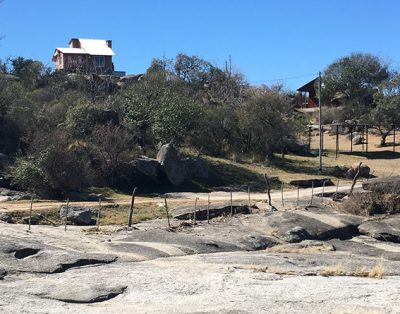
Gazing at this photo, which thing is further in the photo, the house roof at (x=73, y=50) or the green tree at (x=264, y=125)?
the house roof at (x=73, y=50)

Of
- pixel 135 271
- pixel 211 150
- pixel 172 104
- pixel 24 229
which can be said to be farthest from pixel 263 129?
pixel 135 271

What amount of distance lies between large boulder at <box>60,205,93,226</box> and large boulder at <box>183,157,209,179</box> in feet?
51.4

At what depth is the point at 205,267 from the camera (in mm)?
14406

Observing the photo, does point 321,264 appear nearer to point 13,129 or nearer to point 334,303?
point 334,303

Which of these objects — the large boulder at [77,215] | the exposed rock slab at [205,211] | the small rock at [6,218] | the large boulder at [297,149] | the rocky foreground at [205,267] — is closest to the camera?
the rocky foreground at [205,267]

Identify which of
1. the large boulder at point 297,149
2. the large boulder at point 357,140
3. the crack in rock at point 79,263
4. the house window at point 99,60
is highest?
the house window at point 99,60

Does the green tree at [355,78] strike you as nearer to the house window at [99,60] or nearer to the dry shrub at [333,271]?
the house window at [99,60]

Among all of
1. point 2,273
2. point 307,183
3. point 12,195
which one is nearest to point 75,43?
point 307,183

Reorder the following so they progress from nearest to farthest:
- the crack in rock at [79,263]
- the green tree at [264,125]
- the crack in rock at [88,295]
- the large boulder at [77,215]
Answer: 1. the crack in rock at [88,295]
2. the crack in rock at [79,263]
3. the large boulder at [77,215]
4. the green tree at [264,125]

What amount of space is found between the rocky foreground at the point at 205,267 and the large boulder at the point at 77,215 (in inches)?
43.4

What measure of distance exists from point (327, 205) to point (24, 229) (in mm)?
14501

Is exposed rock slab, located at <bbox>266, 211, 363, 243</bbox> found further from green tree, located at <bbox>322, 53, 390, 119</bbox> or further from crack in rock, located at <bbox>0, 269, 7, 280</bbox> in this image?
green tree, located at <bbox>322, 53, 390, 119</bbox>

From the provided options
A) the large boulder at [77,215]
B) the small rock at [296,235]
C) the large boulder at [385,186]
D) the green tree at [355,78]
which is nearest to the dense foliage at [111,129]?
the large boulder at [77,215]

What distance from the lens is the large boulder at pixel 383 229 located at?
21.9m
